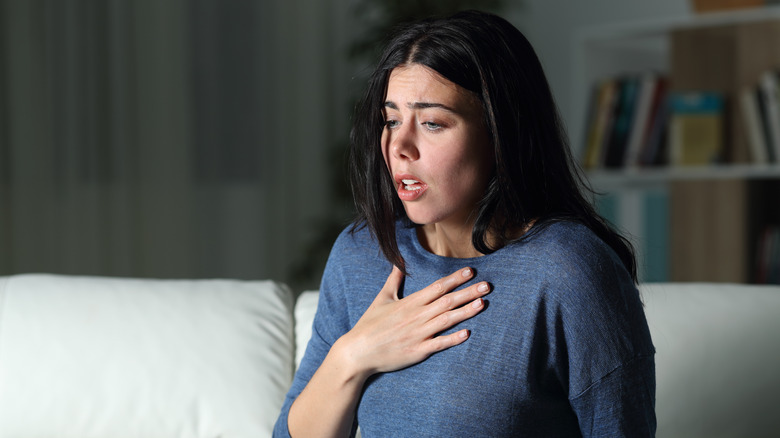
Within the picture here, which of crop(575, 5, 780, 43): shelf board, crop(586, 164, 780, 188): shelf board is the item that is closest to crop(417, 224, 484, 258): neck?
crop(586, 164, 780, 188): shelf board

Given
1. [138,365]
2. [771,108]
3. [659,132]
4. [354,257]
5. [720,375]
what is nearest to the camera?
[354,257]

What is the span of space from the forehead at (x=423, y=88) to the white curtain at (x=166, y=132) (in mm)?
1891

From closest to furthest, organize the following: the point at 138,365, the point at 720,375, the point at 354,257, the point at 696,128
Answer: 1. the point at 354,257
2. the point at 720,375
3. the point at 138,365
4. the point at 696,128

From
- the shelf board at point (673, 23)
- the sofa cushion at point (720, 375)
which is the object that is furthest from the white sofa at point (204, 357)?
the shelf board at point (673, 23)

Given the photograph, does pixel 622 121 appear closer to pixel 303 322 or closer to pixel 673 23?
pixel 673 23

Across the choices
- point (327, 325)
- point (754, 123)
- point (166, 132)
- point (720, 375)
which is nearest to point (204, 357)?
point (327, 325)

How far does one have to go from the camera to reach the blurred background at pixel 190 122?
249 centimetres

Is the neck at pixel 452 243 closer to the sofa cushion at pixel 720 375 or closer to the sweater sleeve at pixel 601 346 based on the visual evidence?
the sweater sleeve at pixel 601 346

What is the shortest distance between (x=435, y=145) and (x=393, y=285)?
9.0 inches

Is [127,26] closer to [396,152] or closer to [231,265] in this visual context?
[231,265]

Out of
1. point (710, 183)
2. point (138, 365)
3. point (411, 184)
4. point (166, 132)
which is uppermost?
point (411, 184)

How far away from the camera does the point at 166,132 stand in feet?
9.34

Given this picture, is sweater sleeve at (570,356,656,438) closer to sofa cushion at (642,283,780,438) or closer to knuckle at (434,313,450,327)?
knuckle at (434,313,450,327)

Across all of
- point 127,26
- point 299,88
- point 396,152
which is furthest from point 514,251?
point 299,88
